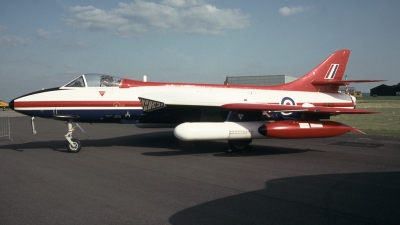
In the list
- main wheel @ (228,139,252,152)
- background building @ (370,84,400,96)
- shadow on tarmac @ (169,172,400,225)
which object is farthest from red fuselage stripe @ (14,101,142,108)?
background building @ (370,84,400,96)

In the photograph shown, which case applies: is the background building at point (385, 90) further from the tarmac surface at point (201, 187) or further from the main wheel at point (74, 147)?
the main wheel at point (74, 147)

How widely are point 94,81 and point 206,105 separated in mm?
4224

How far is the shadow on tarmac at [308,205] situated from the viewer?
15.1 ft

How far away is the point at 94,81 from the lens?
39.0 ft

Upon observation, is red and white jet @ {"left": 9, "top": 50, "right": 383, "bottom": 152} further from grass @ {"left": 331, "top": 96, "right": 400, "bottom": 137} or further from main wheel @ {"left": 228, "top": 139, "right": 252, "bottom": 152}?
grass @ {"left": 331, "top": 96, "right": 400, "bottom": 137}

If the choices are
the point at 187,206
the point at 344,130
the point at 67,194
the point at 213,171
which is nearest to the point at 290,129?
the point at 344,130

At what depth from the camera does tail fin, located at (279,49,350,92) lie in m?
13.8

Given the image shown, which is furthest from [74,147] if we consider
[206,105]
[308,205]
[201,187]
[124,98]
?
[308,205]

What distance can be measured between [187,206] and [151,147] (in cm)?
741

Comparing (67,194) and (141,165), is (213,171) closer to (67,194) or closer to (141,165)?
(141,165)

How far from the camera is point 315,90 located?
13.9 meters

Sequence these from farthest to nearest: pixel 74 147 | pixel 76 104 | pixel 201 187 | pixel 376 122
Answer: pixel 376 122, pixel 76 104, pixel 74 147, pixel 201 187

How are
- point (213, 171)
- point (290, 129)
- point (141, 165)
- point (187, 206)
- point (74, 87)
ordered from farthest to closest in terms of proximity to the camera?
point (74, 87) → point (290, 129) → point (141, 165) → point (213, 171) → point (187, 206)

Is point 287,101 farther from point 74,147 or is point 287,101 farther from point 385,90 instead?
point 385,90
